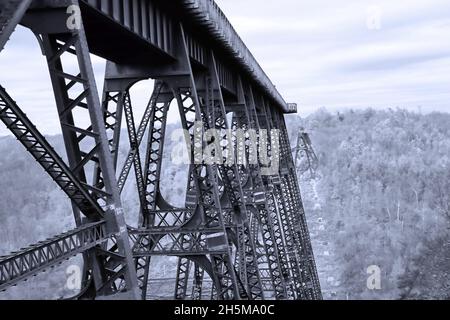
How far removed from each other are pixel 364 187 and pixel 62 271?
1436 inches

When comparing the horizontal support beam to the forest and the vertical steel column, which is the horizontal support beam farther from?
the forest

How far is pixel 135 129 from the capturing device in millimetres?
12766

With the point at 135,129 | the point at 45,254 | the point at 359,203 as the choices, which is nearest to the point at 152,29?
the point at 135,129

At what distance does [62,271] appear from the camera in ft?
219

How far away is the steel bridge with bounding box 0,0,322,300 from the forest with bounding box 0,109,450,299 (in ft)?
93.3

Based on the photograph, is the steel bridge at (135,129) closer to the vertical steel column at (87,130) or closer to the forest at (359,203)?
the vertical steel column at (87,130)

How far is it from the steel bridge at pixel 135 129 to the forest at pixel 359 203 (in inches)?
1119

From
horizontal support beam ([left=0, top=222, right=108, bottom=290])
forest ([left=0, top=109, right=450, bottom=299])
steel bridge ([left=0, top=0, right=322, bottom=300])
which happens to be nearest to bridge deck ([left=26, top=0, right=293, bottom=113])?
steel bridge ([left=0, top=0, right=322, bottom=300])

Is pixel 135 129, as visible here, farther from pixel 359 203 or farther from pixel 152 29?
pixel 359 203

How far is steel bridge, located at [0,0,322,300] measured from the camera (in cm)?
619

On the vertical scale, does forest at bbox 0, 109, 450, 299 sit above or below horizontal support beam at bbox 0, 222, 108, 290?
below

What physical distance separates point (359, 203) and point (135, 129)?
2393 inches
